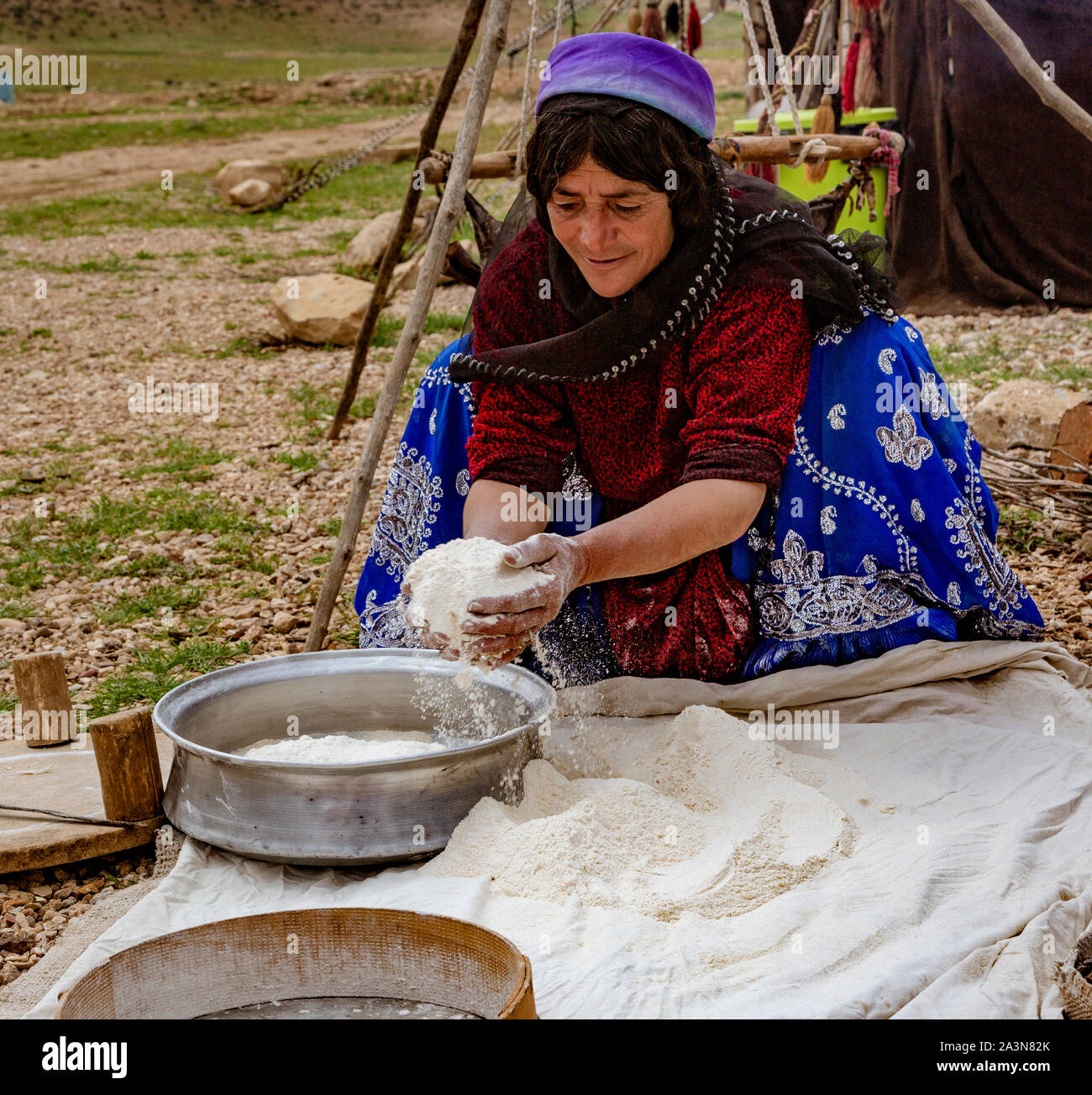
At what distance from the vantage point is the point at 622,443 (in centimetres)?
278

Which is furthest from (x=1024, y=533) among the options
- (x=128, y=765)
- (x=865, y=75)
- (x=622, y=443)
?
(x=865, y=75)

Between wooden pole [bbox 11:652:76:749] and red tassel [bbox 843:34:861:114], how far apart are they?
6384mm

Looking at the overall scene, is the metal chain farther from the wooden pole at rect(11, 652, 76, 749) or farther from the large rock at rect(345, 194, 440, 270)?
the large rock at rect(345, 194, 440, 270)

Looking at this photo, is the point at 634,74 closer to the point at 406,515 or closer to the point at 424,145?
the point at 406,515

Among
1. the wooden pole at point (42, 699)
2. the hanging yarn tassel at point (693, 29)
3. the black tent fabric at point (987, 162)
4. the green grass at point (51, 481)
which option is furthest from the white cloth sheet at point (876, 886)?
the black tent fabric at point (987, 162)

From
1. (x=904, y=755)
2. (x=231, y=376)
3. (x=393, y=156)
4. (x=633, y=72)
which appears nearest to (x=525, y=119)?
(x=633, y=72)

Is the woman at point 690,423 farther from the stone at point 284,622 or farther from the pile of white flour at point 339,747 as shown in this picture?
the stone at point 284,622

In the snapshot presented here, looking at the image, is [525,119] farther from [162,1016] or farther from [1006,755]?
[162,1016]

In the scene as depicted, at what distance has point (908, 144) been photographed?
4.86 m

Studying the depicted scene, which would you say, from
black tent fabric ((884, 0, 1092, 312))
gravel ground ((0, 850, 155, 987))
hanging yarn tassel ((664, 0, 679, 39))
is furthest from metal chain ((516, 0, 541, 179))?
black tent fabric ((884, 0, 1092, 312))

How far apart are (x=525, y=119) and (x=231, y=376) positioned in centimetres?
378
